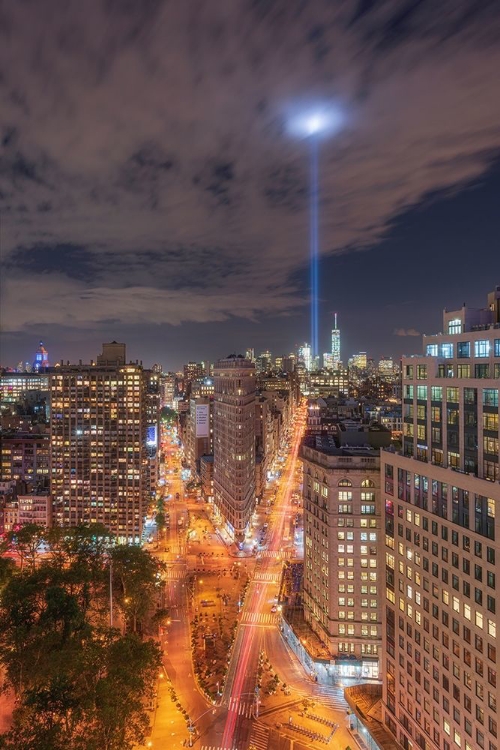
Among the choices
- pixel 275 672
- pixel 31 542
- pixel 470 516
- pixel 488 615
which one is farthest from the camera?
pixel 31 542

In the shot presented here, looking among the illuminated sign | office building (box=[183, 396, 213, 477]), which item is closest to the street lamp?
the illuminated sign

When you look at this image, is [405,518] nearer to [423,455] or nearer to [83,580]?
[423,455]

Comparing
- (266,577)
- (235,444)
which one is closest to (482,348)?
(266,577)

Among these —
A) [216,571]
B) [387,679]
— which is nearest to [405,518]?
[387,679]

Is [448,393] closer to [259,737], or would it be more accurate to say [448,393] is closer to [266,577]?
[259,737]

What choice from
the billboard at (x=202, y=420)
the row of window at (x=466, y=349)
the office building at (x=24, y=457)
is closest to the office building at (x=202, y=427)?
the billboard at (x=202, y=420)
